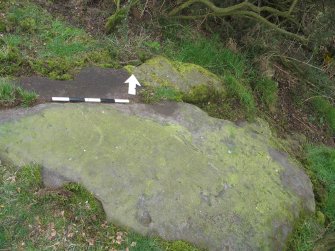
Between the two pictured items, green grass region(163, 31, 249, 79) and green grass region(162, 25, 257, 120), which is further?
green grass region(163, 31, 249, 79)

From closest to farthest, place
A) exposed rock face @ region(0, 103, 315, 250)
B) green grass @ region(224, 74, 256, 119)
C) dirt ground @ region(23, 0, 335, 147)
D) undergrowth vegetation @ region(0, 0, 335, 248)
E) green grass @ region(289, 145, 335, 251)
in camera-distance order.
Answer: undergrowth vegetation @ region(0, 0, 335, 248), exposed rock face @ region(0, 103, 315, 250), green grass @ region(289, 145, 335, 251), green grass @ region(224, 74, 256, 119), dirt ground @ region(23, 0, 335, 147)

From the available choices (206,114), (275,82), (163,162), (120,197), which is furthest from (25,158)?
(275,82)

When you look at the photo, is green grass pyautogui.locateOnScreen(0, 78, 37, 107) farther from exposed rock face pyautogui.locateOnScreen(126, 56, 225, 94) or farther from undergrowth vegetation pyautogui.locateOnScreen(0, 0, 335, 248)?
exposed rock face pyautogui.locateOnScreen(126, 56, 225, 94)

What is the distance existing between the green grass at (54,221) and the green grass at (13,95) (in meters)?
0.84

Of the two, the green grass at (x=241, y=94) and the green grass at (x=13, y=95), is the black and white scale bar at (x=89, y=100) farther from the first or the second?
the green grass at (x=241, y=94)

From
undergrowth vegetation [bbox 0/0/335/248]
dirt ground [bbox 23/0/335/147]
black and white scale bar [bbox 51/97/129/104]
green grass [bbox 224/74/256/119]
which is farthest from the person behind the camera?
dirt ground [bbox 23/0/335/147]

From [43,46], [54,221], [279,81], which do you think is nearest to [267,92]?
[279,81]

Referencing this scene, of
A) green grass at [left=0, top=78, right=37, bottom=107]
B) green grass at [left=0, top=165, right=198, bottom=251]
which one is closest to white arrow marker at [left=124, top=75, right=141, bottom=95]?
green grass at [left=0, top=78, right=37, bottom=107]

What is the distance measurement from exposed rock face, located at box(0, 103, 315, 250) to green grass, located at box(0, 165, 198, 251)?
0.30 feet

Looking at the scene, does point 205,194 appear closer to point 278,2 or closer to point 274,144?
point 274,144

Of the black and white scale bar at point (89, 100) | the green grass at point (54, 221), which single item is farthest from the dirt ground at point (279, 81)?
the green grass at point (54, 221)

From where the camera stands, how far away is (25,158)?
3.79 metres

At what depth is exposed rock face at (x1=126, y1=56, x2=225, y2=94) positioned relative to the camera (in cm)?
502

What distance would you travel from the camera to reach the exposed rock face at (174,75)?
16.5 ft
